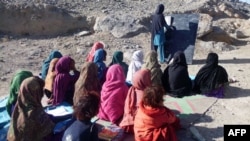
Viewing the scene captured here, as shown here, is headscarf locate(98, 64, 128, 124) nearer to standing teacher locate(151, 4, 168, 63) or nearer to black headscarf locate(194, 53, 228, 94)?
black headscarf locate(194, 53, 228, 94)

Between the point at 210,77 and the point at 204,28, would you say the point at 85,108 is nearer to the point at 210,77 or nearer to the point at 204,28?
the point at 210,77

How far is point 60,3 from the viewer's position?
1320 centimetres

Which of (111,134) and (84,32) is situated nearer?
(111,134)

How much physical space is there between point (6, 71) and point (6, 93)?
1.56 meters

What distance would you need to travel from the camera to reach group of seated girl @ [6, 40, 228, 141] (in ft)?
16.4

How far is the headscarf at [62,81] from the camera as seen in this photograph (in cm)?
652

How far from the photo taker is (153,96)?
4984 mm

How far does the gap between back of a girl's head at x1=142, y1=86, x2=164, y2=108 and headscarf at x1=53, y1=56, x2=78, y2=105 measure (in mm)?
1963

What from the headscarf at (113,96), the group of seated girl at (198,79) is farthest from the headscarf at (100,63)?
the group of seated girl at (198,79)

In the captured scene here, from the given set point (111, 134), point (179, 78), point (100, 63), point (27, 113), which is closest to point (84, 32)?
point (100, 63)

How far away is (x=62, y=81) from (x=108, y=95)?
899mm

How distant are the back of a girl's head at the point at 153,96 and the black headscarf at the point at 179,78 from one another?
7.28 feet

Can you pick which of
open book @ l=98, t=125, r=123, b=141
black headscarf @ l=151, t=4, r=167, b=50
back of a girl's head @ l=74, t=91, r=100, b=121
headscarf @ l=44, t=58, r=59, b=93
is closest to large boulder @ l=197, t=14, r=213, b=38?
black headscarf @ l=151, t=4, r=167, b=50

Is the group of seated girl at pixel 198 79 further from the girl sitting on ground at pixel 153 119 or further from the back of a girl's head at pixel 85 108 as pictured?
the back of a girl's head at pixel 85 108
